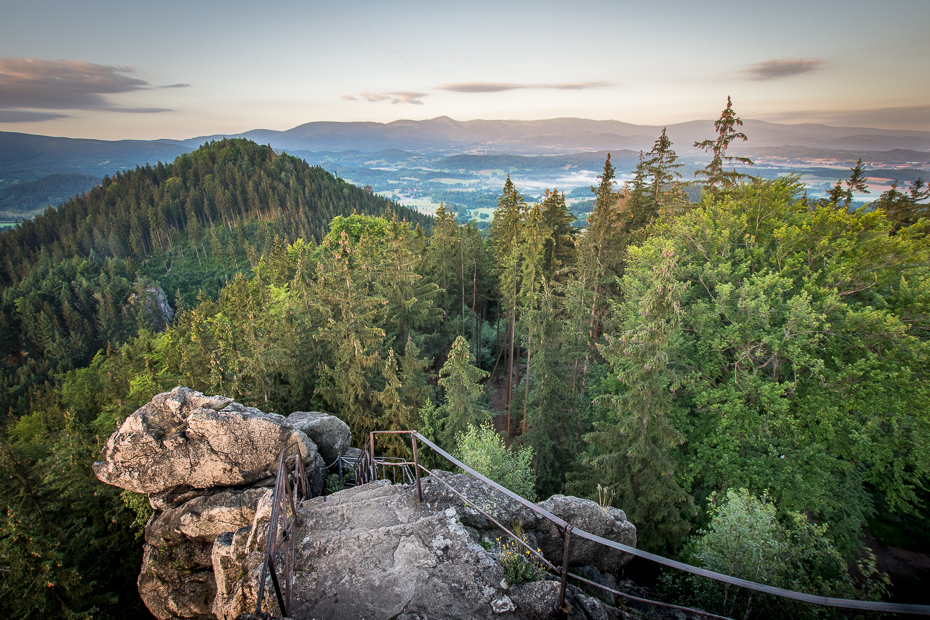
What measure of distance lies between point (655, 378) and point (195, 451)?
14458 mm

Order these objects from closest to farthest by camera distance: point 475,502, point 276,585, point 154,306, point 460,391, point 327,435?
point 276,585
point 475,502
point 327,435
point 460,391
point 154,306

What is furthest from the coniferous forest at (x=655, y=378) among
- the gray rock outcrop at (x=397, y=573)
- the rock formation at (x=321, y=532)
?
the gray rock outcrop at (x=397, y=573)

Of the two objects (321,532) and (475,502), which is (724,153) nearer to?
(475,502)

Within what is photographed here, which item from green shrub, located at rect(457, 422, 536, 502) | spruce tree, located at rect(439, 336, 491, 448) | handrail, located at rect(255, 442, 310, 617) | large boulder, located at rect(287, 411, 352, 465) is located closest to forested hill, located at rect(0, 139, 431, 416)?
spruce tree, located at rect(439, 336, 491, 448)

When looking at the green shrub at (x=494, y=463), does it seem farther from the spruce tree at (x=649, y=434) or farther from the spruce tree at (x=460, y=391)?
the spruce tree at (x=460, y=391)

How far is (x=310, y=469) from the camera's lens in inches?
455

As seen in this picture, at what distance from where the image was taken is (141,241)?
3819 inches

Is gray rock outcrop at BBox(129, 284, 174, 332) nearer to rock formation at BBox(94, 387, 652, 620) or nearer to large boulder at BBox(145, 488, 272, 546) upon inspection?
rock formation at BBox(94, 387, 652, 620)

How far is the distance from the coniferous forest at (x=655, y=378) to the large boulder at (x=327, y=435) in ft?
15.0

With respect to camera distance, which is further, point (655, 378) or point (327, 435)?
point (327, 435)

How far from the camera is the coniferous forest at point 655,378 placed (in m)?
12.9

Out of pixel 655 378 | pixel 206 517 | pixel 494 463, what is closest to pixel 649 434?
pixel 655 378

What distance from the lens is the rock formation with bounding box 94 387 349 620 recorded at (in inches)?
436

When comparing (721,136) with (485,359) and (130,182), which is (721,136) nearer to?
(485,359)
